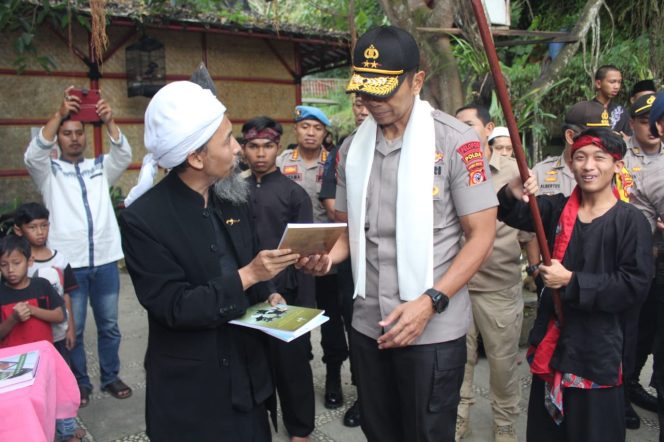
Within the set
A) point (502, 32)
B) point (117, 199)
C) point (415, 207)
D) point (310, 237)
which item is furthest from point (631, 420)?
point (117, 199)

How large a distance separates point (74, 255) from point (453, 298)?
2880 millimetres

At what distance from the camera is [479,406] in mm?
3846

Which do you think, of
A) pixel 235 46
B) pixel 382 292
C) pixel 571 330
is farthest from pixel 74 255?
pixel 235 46

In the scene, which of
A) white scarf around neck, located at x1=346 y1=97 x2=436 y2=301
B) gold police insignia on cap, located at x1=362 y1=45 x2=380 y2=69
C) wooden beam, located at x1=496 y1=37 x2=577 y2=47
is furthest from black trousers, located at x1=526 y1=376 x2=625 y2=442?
wooden beam, located at x1=496 y1=37 x2=577 y2=47

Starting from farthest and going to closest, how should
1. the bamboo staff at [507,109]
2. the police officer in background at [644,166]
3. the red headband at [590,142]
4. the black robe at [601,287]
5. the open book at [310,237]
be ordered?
1. the police officer in background at [644,166]
2. the red headband at [590,142]
3. the black robe at [601,287]
4. the open book at [310,237]
5. the bamboo staff at [507,109]

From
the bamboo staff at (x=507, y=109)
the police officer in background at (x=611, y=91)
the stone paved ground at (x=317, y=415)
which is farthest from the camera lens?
the police officer in background at (x=611, y=91)

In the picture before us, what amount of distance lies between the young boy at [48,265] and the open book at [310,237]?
2.20 metres

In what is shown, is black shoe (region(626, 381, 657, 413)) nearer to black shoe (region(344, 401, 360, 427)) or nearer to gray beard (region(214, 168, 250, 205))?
black shoe (region(344, 401, 360, 427))

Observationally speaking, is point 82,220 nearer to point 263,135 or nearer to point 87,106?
point 87,106

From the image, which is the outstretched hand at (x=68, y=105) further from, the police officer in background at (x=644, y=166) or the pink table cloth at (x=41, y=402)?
the police officer in background at (x=644, y=166)

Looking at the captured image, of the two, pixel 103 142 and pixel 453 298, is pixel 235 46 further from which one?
pixel 453 298

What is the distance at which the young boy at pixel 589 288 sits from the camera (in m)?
2.28

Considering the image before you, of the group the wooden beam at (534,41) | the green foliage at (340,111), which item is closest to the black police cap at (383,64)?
the wooden beam at (534,41)

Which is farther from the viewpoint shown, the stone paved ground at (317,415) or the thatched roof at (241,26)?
the thatched roof at (241,26)
